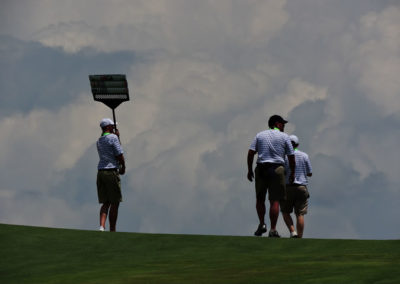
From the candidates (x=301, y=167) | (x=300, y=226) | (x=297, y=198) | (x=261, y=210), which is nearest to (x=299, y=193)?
(x=297, y=198)

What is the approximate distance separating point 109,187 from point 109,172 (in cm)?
30

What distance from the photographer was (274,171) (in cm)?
1677

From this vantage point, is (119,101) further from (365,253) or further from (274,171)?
(365,253)

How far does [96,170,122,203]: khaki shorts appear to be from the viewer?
17.7 m

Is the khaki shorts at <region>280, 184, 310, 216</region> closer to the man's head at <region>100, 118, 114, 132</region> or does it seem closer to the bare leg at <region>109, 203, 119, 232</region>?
the bare leg at <region>109, 203, 119, 232</region>

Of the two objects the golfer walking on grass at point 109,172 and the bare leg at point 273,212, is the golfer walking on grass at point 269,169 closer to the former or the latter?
the bare leg at point 273,212

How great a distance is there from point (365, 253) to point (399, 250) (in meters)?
0.66

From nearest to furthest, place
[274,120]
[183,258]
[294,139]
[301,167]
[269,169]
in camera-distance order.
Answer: [183,258] → [269,169] → [274,120] → [301,167] → [294,139]

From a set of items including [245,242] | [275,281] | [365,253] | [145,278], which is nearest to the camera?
[275,281]

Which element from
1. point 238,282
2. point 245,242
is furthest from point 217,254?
point 238,282

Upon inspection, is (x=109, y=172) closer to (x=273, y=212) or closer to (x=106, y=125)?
(x=106, y=125)

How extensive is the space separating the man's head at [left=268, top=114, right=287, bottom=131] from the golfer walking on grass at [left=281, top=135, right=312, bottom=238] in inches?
49.6

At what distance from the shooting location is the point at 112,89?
69.8ft

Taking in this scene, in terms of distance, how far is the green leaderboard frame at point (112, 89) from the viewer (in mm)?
21266
